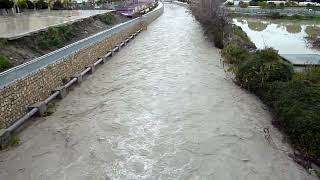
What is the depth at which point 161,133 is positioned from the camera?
30.4 feet

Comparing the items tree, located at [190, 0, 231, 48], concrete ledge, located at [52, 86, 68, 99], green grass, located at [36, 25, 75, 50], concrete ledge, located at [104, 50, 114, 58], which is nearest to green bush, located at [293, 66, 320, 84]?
concrete ledge, located at [52, 86, 68, 99]

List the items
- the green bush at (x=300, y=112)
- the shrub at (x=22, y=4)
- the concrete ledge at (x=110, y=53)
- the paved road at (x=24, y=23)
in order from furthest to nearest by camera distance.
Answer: the shrub at (x=22, y=4) → the concrete ledge at (x=110, y=53) → the paved road at (x=24, y=23) → the green bush at (x=300, y=112)

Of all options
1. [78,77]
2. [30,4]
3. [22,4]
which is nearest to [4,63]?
[78,77]

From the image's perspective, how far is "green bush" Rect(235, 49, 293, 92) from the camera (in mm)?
11531

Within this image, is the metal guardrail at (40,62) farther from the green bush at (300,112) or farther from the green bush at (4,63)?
the green bush at (300,112)

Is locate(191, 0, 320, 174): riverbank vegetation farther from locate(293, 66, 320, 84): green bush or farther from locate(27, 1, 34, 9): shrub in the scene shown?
locate(27, 1, 34, 9): shrub

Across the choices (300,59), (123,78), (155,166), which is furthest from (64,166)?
(300,59)

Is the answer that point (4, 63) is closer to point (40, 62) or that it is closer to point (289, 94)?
point (40, 62)

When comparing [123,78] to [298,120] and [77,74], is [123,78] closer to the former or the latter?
[77,74]

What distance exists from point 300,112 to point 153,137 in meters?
3.22

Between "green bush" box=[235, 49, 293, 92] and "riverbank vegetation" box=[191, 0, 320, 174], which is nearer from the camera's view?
"riverbank vegetation" box=[191, 0, 320, 174]

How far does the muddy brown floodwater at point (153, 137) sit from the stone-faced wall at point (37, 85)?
501 mm

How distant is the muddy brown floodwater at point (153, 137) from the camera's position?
7512 millimetres

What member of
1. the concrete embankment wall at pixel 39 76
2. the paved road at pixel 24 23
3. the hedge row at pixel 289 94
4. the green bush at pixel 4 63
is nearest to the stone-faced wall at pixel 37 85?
the concrete embankment wall at pixel 39 76
